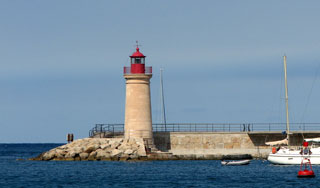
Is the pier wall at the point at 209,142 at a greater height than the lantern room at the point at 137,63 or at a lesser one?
lesser

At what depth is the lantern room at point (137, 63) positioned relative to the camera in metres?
55.8

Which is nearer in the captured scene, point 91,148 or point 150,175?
point 150,175

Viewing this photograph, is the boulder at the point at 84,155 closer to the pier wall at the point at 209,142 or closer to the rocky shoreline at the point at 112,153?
the rocky shoreline at the point at 112,153

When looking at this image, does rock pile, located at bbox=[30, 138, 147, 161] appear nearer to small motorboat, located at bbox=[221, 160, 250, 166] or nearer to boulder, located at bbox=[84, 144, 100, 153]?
boulder, located at bbox=[84, 144, 100, 153]

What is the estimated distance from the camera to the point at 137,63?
184 feet

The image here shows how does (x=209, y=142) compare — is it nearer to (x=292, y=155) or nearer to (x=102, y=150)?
(x=292, y=155)

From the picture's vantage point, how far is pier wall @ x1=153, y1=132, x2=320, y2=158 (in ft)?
191

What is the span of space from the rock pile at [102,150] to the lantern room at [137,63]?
18.0 feet

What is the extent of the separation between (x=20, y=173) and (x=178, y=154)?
13.6 m

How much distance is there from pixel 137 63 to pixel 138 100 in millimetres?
3065

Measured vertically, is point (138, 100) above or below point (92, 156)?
above

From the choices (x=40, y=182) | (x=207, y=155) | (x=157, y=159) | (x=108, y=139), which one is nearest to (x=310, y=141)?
(x=207, y=155)

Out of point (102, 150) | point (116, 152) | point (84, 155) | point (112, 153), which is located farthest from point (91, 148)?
point (116, 152)

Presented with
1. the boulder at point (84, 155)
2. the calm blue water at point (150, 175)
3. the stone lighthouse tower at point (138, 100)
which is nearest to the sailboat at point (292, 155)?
the calm blue water at point (150, 175)
